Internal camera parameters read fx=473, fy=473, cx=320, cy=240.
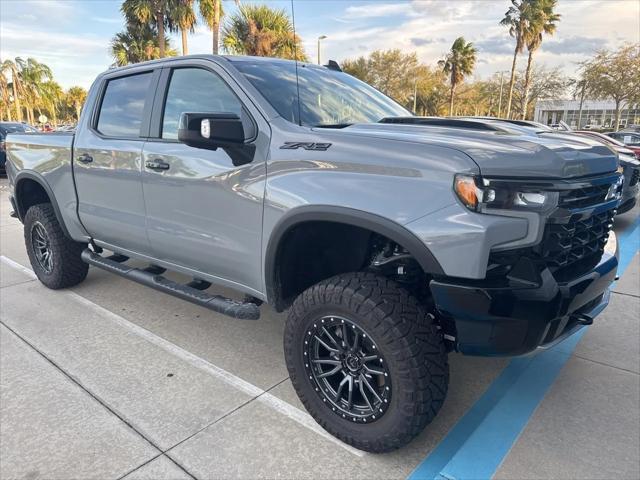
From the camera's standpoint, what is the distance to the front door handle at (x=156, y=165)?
10.0 ft

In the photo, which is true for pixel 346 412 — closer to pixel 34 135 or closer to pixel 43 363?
pixel 43 363

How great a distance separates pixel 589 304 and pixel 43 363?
3373 millimetres

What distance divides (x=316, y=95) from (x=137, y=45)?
25.2 meters

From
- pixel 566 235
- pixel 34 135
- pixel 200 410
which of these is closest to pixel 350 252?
pixel 566 235

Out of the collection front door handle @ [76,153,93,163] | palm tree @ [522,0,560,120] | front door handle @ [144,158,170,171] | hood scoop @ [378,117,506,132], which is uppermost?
palm tree @ [522,0,560,120]

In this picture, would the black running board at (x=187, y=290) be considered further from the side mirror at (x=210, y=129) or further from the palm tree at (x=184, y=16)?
the palm tree at (x=184, y=16)

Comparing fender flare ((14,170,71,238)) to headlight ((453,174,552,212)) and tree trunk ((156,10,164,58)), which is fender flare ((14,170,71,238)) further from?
tree trunk ((156,10,164,58))

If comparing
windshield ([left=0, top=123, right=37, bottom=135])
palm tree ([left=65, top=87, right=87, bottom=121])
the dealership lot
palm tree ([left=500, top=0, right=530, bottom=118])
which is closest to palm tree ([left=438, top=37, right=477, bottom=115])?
palm tree ([left=500, top=0, right=530, bottom=118])

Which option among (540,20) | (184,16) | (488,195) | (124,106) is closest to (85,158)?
(124,106)

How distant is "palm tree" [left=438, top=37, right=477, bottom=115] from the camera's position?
4472cm

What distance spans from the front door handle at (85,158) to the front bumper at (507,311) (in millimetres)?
3009

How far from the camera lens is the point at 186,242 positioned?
306 cm

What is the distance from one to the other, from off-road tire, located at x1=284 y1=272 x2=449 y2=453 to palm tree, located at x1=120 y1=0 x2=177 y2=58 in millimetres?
20666

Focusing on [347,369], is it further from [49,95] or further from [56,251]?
[49,95]
